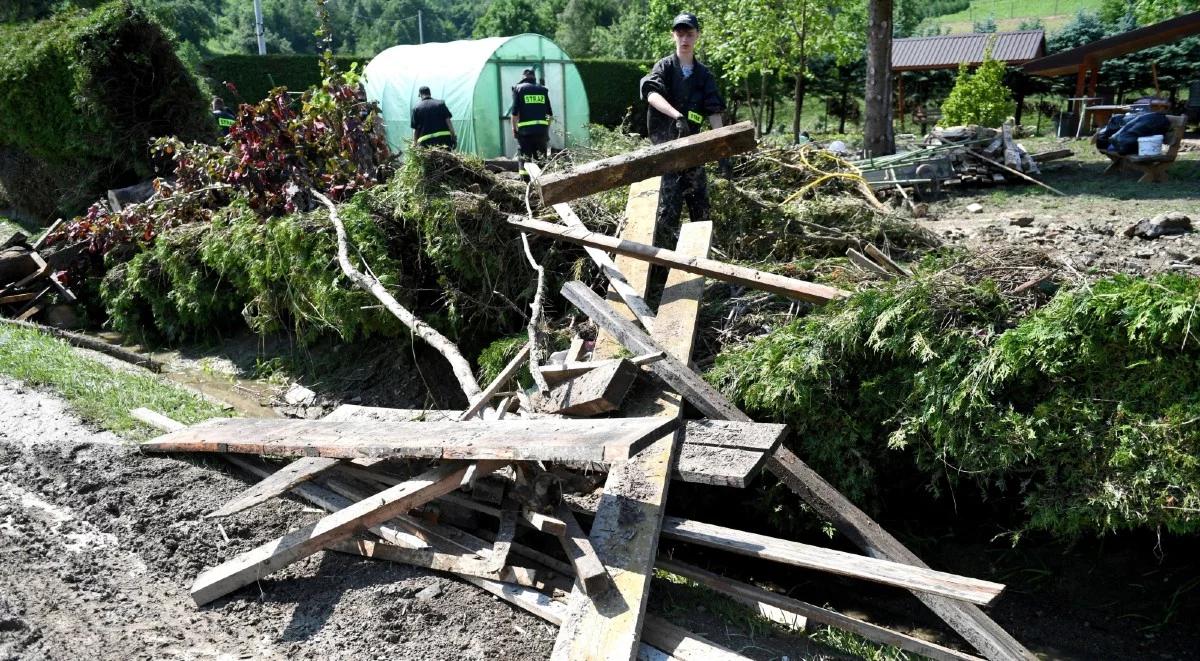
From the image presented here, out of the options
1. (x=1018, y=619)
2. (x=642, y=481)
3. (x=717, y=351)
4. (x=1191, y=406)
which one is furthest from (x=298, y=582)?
(x=1191, y=406)

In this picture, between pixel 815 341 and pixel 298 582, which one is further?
pixel 815 341

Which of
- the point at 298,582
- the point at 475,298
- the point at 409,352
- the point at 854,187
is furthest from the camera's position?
the point at 854,187

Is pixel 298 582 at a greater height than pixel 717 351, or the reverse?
pixel 717 351

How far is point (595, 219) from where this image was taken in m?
7.07

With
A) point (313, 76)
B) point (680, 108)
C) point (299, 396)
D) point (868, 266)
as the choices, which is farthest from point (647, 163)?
point (313, 76)

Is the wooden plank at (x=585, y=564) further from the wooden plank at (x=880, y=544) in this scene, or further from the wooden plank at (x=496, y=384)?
the wooden plank at (x=496, y=384)

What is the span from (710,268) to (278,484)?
2824 millimetres

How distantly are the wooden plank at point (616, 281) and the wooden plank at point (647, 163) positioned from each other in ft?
1.33

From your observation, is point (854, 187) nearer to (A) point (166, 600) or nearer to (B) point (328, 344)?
(B) point (328, 344)

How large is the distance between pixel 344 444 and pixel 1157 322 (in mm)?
3750

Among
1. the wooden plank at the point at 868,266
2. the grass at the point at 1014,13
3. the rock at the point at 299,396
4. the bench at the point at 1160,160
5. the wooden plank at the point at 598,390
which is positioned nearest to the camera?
the wooden plank at the point at 598,390

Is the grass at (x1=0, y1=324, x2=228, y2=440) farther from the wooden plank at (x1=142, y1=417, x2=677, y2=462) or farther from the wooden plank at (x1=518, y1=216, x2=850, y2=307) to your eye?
the wooden plank at (x1=518, y1=216, x2=850, y2=307)

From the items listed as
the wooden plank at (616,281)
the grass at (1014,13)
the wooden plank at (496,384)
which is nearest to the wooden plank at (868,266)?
the wooden plank at (616,281)

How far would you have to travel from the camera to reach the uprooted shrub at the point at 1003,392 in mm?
3746
